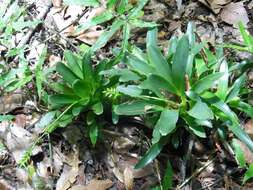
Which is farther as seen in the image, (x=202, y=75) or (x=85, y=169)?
(x=85, y=169)

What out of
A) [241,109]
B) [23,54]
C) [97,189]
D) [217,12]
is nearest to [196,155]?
[241,109]

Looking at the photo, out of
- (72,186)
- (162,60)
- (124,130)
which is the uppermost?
(162,60)

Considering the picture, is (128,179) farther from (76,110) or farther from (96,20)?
(96,20)

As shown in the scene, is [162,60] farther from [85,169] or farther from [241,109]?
[85,169]

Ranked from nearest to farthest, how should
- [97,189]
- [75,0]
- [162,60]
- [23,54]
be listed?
[162,60]
[97,189]
[75,0]
[23,54]

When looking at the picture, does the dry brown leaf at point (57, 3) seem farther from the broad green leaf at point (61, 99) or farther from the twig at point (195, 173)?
the twig at point (195, 173)

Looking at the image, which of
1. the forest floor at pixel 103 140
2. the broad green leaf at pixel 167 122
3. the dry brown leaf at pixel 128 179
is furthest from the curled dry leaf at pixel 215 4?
the dry brown leaf at pixel 128 179
